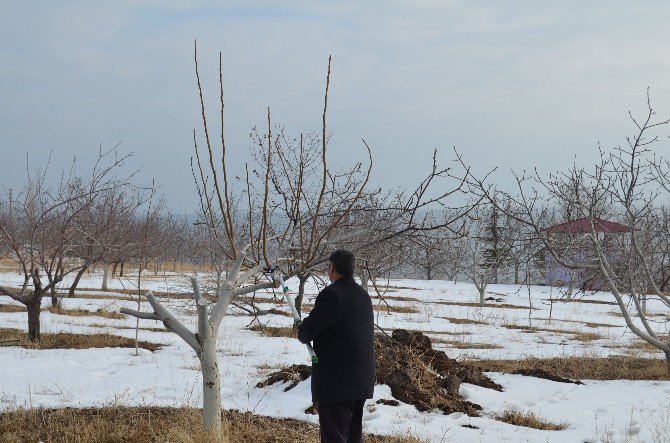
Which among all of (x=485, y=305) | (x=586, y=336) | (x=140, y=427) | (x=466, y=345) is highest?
(x=140, y=427)

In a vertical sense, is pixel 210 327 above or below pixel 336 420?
above

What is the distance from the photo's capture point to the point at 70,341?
1191 centimetres

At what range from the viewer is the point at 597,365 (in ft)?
36.5

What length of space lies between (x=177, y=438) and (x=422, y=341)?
16.7ft

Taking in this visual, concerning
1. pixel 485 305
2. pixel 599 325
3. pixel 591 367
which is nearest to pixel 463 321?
pixel 599 325

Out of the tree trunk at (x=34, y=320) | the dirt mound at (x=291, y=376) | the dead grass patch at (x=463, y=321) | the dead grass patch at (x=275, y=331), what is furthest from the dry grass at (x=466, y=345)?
the tree trunk at (x=34, y=320)

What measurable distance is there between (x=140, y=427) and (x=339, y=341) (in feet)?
8.37

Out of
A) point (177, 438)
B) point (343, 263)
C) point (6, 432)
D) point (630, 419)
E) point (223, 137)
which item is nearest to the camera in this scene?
point (223, 137)

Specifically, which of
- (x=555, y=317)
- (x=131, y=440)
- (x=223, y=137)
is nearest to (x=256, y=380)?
(x=131, y=440)

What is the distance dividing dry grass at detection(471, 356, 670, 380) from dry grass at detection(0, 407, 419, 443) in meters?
5.22

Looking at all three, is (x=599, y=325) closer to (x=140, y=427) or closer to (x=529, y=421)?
(x=529, y=421)

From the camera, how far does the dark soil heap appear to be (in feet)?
25.7

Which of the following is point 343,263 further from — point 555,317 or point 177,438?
point 555,317

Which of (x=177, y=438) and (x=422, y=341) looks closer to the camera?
(x=177, y=438)
